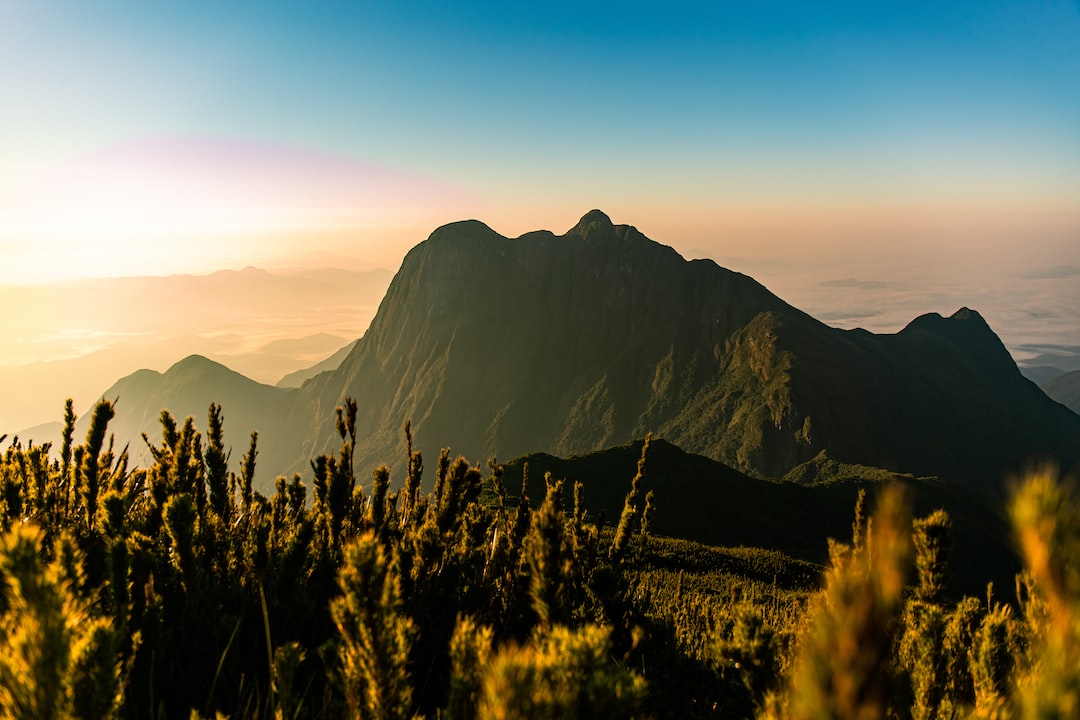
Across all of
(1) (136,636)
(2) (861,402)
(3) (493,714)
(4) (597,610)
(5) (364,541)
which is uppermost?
(5) (364,541)

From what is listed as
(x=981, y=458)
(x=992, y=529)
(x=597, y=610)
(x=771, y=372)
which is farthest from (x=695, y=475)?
(x=981, y=458)

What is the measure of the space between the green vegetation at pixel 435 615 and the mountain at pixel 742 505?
56.9m

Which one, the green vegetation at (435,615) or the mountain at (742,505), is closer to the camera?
the green vegetation at (435,615)

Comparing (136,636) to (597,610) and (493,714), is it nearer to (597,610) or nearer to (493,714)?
(493,714)

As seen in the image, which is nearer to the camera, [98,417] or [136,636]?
[136,636]

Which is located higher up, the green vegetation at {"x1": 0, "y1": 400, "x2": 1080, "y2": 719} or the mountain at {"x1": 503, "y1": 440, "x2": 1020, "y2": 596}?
the green vegetation at {"x1": 0, "y1": 400, "x2": 1080, "y2": 719}

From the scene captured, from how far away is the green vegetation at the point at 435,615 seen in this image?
34.8 inches

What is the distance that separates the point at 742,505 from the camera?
282ft

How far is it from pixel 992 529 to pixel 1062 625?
425ft

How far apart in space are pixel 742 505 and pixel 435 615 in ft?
291

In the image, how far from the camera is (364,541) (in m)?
1.46

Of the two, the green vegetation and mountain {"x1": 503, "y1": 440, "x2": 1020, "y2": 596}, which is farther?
mountain {"x1": 503, "y1": 440, "x2": 1020, "y2": 596}

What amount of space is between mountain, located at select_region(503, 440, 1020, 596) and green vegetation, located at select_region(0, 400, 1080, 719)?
5692 centimetres

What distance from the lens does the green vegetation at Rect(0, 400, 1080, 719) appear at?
884mm
